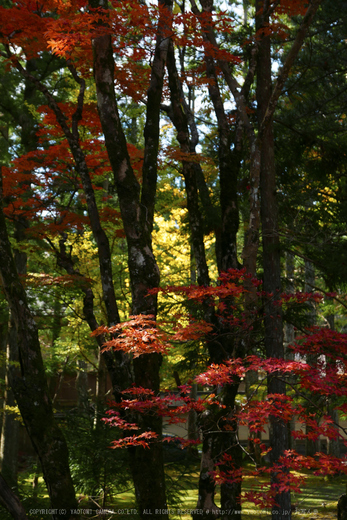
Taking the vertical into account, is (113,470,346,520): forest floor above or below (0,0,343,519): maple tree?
below

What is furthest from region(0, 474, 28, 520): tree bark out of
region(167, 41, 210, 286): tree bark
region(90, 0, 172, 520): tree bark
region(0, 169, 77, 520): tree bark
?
region(167, 41, 210, 286): tree bark

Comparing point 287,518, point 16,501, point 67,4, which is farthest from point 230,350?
point 67,4

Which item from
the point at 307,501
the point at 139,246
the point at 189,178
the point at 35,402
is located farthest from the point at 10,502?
the point at 307,501

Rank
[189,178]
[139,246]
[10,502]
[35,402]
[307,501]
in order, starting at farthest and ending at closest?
[307,501] < [189,178] < [139,246] < [35,402] < [10,502]

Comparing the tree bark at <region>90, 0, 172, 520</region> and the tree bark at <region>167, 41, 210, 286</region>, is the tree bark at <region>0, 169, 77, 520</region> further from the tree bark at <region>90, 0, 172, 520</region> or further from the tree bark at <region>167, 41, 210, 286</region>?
the tree bark at <region>167, 41, 210, 286</region>

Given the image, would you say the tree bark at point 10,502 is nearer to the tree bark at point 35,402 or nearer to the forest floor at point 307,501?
the tree bark at point 35,402

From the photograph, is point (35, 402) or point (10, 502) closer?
point (10, 502)

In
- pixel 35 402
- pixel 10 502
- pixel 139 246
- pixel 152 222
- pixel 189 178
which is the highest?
pixel 189 178

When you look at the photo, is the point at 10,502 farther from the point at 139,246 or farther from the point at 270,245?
the point at 270,245

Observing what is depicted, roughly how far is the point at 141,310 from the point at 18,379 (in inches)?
59.9

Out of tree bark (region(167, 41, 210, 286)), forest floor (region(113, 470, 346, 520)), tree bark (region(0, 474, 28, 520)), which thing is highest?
tree bark (region(167, 41, 210, 286))

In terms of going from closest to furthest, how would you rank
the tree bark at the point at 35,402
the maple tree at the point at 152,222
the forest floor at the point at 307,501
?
the tree bark at the point at 35,402, the maple tree at the point at 152,222, the forest floor at the point at 307,501

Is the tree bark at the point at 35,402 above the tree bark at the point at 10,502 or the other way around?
above

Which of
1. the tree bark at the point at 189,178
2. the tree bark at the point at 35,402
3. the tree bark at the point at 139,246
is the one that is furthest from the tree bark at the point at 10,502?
the tree bark at the point at 189,178
